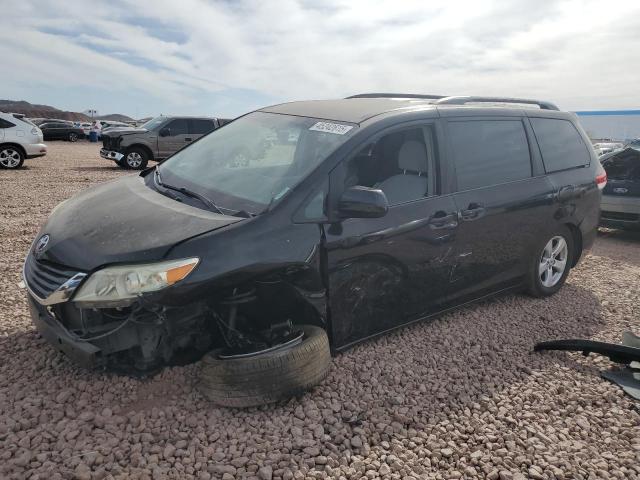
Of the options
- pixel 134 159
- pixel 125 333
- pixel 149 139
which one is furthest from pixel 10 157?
pixel 125 333

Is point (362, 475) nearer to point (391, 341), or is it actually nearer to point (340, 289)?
point (340, 289)

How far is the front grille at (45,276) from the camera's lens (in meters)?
2.62

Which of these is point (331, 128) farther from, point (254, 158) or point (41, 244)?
point (41, 244)

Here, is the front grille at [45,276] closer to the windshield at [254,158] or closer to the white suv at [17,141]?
the windshield at [254,158]

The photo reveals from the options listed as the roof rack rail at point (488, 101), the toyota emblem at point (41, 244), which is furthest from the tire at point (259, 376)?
the roof rack rail at point (488, 101)

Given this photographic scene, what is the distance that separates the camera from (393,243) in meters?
3.17

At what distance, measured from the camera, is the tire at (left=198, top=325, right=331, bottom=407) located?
104 inches

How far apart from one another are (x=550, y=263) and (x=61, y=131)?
36.5 metres

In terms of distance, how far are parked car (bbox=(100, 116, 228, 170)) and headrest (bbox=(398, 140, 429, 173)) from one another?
1288 cm

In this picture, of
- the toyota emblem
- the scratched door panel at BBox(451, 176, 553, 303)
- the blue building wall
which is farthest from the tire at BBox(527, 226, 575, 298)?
the blue building wall

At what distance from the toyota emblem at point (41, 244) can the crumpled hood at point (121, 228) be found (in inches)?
1.3

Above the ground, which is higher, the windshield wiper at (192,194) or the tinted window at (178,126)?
the tinted window at (178,126)

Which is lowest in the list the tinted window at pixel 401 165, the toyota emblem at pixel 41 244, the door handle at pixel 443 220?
the toyota emblem at pixel 41 244

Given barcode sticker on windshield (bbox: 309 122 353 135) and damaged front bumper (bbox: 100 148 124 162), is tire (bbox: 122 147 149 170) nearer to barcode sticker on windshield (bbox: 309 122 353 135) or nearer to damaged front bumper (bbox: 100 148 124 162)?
damaged front bumper (bbox: 100 148 124 162)
